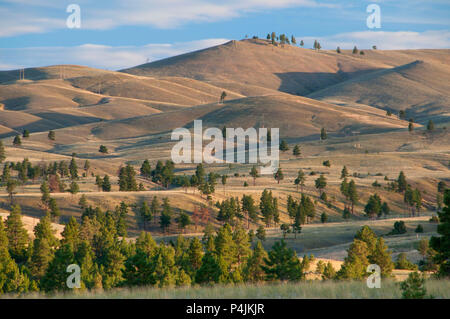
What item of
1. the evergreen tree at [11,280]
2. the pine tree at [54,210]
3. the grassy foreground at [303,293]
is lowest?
the pine tree at [54,210]

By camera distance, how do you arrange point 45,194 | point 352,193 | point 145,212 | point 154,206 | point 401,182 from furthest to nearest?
1. point 401,182
2. point 352,193
3. point 154,206
4. point 145,212
5. point 45,194

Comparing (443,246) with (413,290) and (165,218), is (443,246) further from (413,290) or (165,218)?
(165,218)

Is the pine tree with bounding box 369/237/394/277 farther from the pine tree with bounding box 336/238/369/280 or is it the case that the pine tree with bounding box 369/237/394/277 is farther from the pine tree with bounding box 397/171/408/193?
the pine tree with bounding box 397/171/408/193

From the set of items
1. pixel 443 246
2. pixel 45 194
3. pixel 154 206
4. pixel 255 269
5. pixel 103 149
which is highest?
pixel 443 246

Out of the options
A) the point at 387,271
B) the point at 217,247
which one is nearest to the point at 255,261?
the point at 217,247

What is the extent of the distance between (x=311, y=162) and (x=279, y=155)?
22477 mm

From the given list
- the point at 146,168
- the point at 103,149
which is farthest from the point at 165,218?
the point at 103,149

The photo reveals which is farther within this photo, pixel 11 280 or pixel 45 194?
pixel 45 194

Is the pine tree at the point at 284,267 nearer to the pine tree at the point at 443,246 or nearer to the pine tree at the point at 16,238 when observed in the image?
the pine tree at the point at 443,246

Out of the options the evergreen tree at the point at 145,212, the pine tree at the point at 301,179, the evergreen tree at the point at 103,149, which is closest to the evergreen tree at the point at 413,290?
the evergreen tree at the point at 145,212

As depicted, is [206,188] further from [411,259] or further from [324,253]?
[411,259]

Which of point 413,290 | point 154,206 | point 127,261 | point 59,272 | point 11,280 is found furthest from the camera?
point 154,206
